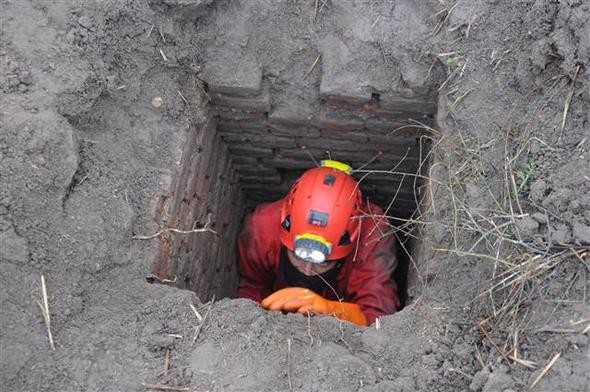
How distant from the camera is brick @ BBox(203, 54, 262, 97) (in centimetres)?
351

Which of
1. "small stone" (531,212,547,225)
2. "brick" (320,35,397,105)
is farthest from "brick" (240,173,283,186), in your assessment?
"small stone" (531,212,547,225)

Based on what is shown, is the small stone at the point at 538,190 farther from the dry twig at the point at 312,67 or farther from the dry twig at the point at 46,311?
the dry twig at the point at 46,311

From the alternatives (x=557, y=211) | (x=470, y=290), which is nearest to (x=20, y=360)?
(x=470, y=290)

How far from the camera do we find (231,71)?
3516 mm

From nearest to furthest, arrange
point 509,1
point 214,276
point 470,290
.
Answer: point 470,290 → point 509,1 → point 214,276

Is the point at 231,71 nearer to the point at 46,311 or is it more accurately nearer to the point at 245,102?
the point at 245,102

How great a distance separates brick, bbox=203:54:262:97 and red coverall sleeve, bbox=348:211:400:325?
1.27m

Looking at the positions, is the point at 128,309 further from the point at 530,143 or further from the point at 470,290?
the point at 530,143

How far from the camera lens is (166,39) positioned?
3.31 meters

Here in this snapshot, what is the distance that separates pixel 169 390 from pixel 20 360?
65 cm

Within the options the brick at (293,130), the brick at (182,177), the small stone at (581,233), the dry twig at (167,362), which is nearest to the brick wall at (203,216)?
Answer: the brick at (182,177)

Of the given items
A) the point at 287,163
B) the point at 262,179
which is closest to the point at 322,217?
the point at 287,163

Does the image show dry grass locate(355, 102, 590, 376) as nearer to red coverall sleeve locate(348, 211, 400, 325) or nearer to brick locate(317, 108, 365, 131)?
brick locate(317, 108, 365, 131)

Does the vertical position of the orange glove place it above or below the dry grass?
below
